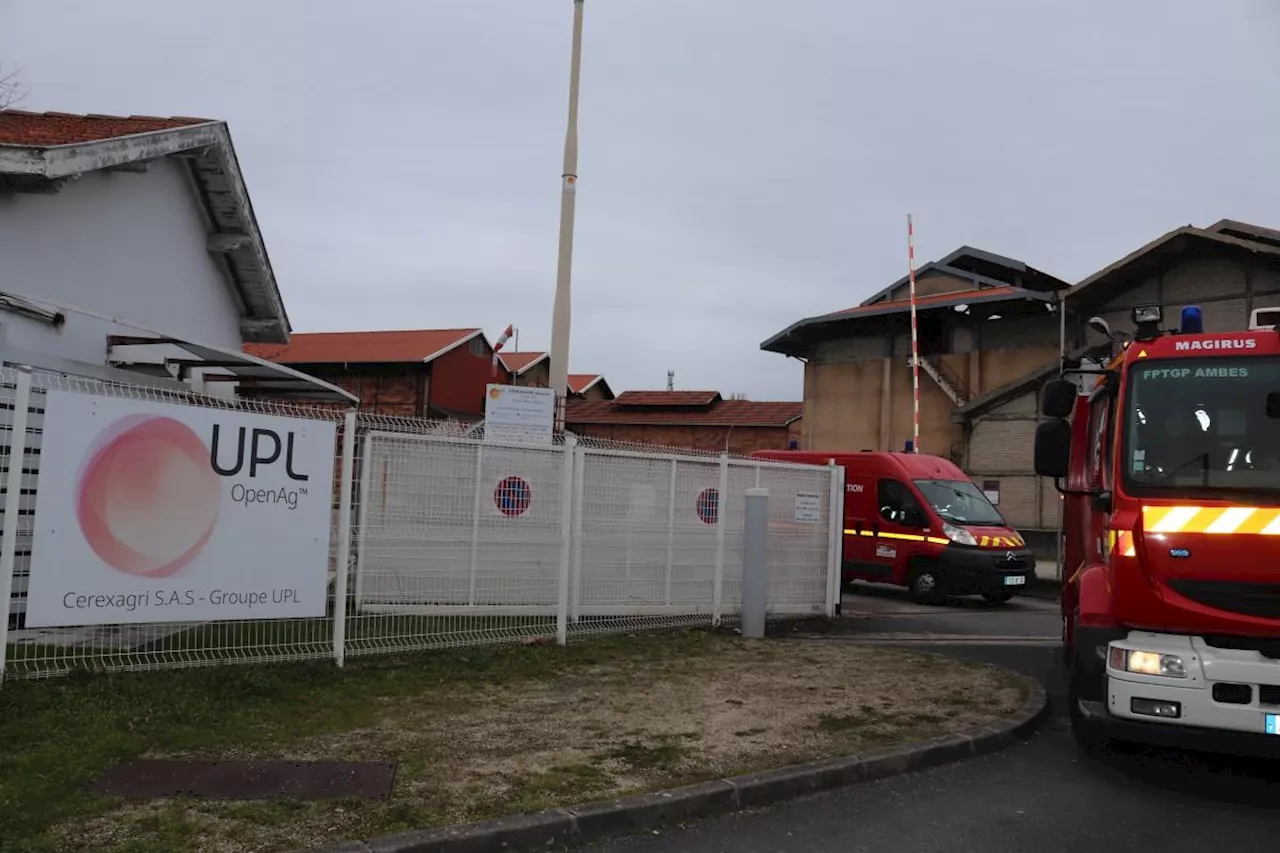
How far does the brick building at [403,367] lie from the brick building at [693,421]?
4546 millimetres

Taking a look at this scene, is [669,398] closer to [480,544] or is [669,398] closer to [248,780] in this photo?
[480,544]

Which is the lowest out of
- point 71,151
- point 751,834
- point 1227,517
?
point 751,834

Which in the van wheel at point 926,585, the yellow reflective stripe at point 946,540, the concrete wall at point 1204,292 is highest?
the concrete wall at point 1204,292

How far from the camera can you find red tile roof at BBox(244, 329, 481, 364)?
35.6m

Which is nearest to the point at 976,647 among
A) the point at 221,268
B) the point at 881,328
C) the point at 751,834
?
the point at 751,834

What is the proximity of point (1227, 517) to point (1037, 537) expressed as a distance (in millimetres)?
18032

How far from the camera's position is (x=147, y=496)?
6.48 meters

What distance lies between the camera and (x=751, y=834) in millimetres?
4656

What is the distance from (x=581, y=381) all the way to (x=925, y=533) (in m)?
35.0

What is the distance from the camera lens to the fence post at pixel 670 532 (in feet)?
32.9

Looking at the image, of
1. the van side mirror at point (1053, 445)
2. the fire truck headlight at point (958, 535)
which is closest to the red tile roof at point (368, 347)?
the fire truck headlight at point (958, 535)

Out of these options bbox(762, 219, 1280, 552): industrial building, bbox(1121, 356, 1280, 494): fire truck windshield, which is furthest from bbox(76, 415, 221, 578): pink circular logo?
bbox(762, 219, 1280, 552): industrial building

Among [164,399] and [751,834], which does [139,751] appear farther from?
[751,834]

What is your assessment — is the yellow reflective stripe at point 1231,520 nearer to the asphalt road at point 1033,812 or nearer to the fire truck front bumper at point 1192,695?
the fire truck front bumper at point 1192,695
